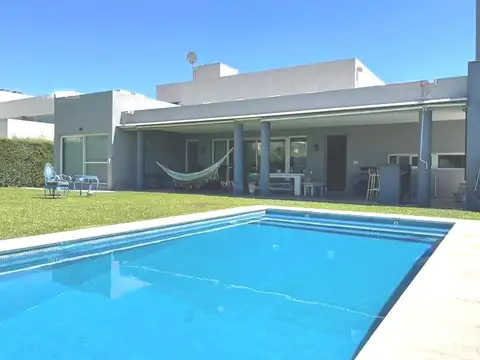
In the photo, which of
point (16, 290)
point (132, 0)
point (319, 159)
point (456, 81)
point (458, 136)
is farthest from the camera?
point (319, 159)

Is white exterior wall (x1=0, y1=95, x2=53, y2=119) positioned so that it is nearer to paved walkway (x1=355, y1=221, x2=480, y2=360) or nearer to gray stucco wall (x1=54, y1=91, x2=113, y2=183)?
gray stucco wall (x1=54, y1=91, x2=113, y2=183)

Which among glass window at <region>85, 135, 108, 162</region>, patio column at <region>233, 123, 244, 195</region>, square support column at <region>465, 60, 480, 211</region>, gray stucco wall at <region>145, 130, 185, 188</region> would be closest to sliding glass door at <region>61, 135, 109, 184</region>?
glass window at <region>85, 135, 108, 162</region>

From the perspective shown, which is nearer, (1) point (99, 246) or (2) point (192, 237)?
(1) point (99, 246)

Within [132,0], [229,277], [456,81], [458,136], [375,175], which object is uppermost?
[132,0]

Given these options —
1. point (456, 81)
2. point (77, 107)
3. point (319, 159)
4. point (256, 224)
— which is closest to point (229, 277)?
point (256, 224)

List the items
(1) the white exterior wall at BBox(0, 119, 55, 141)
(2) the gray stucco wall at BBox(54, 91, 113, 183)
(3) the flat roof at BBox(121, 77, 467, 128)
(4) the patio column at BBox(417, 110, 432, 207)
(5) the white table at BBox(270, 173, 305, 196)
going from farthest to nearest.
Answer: (1) the white exterior wall at BBox(0, 119, 55, 141)
(2) the gray stucco wall at BBox(54, 91, 113, 183)
(5) the white table at BBox(270, 173, 305, 196)
(4) the patio column at BBox(417, 110, 432, 207)
(3) the flat roof at BBox(121, 77, 467, 128)

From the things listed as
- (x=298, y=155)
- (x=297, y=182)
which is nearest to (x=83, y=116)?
(x=298, y=155)

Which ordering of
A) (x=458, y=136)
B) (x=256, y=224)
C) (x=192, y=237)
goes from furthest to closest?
(x=458, y=136)
(x=256, y=224)
(x=192, y=237)

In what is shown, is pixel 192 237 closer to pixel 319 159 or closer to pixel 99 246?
pixel 99 246

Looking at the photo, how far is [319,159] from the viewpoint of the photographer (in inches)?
667

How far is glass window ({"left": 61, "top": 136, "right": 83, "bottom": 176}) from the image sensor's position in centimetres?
1845

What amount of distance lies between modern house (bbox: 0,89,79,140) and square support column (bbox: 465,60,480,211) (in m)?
21.4

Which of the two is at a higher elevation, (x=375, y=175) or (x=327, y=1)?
(x=327, y=1)

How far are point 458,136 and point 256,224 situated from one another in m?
9.29
